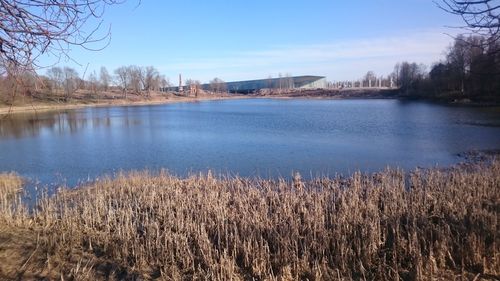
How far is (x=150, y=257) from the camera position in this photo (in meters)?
6.39

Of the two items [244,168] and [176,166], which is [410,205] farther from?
[176,166]

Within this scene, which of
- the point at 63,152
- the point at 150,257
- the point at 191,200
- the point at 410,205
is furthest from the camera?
the point at 63,152

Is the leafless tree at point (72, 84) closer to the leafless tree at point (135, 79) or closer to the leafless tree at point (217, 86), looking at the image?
the leafless tree at point (135, 79)

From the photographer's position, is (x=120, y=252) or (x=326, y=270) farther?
(x=120, y=252)

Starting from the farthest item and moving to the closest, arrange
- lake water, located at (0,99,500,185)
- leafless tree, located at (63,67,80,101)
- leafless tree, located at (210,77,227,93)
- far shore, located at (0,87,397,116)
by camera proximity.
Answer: leafless tree, located at (210,77,227,93) → far shore, located at (0,87,397,116) → lake water, located at (0,99,500,185) → leafless tree, located at (63,67,80,101)

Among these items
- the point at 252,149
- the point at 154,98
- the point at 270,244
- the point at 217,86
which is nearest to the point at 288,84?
the point at 217,86

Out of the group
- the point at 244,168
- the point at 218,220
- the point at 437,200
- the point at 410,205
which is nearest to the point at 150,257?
the point at 218,220

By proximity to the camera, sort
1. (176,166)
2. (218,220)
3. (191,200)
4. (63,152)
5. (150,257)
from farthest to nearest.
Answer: (63,152) → (176,166) → (191,200) → (218,220) → (150,257)

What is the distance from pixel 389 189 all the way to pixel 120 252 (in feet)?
22.0

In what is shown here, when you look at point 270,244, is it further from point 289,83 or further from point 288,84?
point 288,84

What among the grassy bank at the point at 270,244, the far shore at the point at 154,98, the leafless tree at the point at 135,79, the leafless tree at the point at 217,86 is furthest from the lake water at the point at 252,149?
the leafless tree at the point at 217,86

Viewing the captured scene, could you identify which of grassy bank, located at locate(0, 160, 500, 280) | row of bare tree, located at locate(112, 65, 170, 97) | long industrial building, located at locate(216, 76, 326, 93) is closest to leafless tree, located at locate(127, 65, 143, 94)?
row of bare tree, located at locate(112, 65, 170, 97)

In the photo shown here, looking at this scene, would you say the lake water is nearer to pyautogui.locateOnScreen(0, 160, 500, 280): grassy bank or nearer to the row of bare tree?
pyautogui.locateOnScreen(0, 160, 500, 280): grassy bank

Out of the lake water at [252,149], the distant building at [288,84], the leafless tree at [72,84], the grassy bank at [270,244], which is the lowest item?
the lake water at [252,149]
